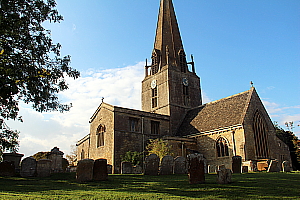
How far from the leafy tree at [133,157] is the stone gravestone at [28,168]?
11.5 meters

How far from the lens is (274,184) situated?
11711mm

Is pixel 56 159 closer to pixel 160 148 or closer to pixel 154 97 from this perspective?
pixel 160 148

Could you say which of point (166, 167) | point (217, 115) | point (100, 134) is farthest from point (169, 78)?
point (166, 167)

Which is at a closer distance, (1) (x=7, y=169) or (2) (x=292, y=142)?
(1) (x=7, y=169)

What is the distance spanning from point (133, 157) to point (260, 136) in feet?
41.5

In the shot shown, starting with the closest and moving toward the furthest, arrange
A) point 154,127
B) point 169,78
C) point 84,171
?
point 84,171
point 154,127
point 169,78

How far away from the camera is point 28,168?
1670 cm

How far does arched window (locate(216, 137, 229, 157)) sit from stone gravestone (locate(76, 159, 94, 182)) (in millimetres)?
16731

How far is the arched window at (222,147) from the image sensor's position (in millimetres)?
27344

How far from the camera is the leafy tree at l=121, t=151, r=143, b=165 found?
88.5 ft

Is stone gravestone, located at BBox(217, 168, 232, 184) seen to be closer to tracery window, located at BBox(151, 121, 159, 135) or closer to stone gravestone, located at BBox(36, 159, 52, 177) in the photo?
stone gravestone, located at BBox(36, 159, 52, 177)

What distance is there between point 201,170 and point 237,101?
19442mm

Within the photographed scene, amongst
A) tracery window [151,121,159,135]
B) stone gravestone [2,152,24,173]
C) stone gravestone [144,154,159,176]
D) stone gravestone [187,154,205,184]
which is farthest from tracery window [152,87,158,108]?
stone gravestone [187,154,205,184]

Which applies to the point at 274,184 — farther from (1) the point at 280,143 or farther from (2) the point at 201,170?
(1) the point at 280,143
